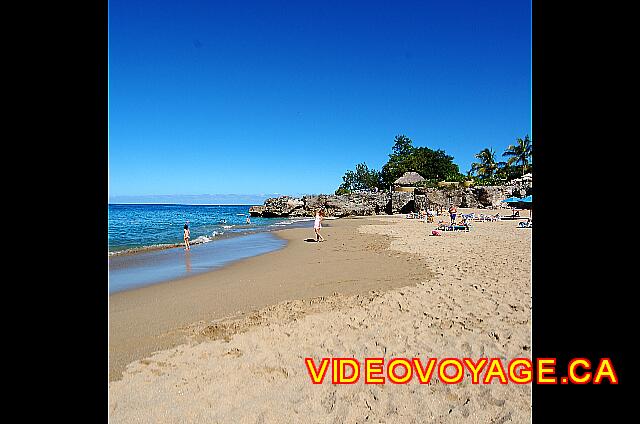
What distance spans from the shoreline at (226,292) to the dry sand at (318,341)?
4 cm

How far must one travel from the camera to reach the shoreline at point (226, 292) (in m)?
5.05

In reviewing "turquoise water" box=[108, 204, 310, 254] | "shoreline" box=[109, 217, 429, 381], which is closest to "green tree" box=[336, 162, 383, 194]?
"turquoise water" box=[108, 204, 310, 254]

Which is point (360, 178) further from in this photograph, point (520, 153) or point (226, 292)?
point (226, 292)

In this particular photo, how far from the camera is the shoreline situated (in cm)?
505

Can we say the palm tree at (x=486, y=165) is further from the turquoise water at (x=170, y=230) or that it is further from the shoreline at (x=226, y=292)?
the shoreline at (x=226, y=292)

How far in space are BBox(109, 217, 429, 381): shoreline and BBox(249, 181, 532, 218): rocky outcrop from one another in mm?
37522

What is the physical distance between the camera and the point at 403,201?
5016cm

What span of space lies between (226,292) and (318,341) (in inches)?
142

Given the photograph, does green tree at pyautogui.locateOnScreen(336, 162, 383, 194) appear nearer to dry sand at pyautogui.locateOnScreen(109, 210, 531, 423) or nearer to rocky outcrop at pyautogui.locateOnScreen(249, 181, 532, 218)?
rocky outcrop at pyautogui.locateOnScreen(249, 181, 532, 218)
